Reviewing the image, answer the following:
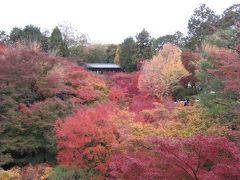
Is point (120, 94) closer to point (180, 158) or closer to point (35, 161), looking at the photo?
point (35, 161)

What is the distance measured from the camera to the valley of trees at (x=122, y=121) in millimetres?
11188

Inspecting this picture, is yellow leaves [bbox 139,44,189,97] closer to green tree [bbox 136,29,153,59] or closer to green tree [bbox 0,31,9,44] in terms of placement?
green tree [bbox 136,29,153,59]

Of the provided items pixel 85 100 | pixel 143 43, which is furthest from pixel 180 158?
pixel 143 43

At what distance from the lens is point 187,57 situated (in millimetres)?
33594

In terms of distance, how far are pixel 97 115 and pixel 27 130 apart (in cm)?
484

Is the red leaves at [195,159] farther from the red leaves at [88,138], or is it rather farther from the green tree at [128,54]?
the green tree at [128,54]

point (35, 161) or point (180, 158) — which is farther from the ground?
point (180, 158)

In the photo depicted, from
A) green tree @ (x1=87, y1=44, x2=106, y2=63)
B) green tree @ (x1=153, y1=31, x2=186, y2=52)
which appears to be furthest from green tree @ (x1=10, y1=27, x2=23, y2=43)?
green tree @ (x1=153, y1=31, x2=186, y2=52)

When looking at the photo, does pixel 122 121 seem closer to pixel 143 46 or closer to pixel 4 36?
pixel 143 46

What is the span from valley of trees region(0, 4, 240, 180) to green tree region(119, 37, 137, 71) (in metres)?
10.4

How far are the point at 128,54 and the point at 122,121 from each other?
84.1ft

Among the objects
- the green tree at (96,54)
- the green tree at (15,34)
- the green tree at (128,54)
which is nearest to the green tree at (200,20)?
the green tree at (128,54)

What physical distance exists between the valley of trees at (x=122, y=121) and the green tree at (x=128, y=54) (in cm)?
1044

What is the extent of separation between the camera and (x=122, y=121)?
57.3 ft
